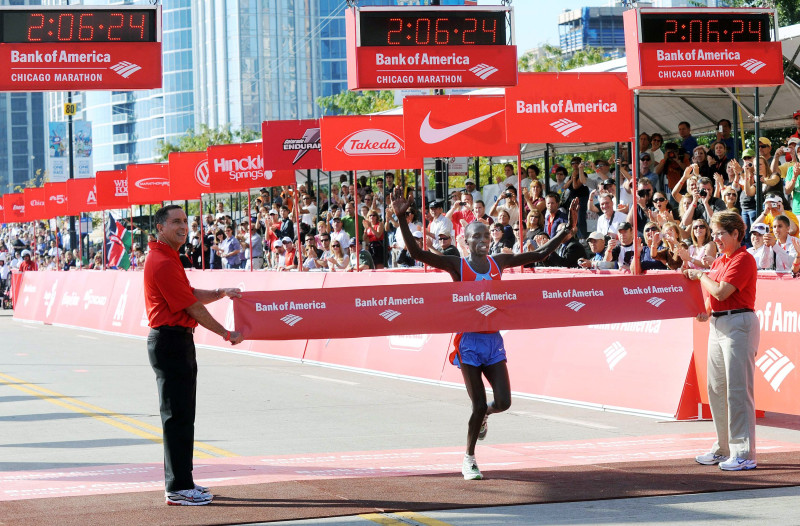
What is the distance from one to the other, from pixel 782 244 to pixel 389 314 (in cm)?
595

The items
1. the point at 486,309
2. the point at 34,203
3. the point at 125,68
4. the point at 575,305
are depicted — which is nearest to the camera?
the point at 486,309

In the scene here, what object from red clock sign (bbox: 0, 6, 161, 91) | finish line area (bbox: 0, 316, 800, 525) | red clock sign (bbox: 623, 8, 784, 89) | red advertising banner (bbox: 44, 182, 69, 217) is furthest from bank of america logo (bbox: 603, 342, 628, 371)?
red advertising banner (bbox: 44, 182, 69, 217)

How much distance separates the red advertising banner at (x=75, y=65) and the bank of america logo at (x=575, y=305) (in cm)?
709

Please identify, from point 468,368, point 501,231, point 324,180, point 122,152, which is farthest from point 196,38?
point 468,368

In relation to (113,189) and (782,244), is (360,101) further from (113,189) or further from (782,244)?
(782,244)

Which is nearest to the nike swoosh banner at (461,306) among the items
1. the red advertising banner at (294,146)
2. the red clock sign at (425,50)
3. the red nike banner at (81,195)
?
the red clock sign at (425,50)

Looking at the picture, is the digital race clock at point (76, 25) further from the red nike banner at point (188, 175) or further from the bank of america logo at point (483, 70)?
the red nike banner at point (188, 175)

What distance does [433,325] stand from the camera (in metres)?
9.68

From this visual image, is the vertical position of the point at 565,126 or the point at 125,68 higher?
the point at 125,68

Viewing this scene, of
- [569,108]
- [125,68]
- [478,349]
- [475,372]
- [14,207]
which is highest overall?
[125,68]

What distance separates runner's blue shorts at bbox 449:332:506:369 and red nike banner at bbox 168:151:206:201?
18230 mm

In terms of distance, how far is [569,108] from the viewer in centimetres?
1436

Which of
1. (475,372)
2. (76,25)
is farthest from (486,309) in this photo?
(76,25)

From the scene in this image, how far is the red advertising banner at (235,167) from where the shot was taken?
23969 millimetres
